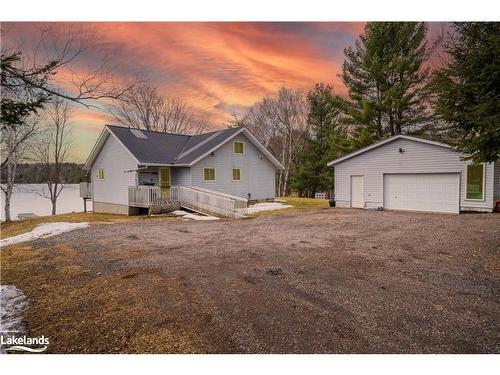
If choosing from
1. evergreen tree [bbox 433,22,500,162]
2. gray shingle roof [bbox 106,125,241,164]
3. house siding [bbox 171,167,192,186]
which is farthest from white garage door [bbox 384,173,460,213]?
house siding [bbox 171,167,192,186]

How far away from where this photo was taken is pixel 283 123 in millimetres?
30844

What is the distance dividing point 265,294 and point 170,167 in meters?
16.0

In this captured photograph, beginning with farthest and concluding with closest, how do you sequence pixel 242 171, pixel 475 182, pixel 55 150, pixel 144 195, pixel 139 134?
pixel 55 150 → pixel 242 171 → pixel 139 134 → pixel 144 195 → pixel 475 182

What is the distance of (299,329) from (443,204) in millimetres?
13116

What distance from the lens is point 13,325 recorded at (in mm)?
3479

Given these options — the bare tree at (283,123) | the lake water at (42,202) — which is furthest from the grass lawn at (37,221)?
the bare tree at (283,123)

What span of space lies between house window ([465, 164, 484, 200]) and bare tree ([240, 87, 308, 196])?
16540mm

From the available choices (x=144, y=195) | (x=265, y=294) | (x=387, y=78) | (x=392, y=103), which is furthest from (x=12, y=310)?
(x=387, y=78)

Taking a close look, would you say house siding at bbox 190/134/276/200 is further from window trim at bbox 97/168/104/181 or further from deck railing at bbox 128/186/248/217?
window trim at bbox 97/168/104/181

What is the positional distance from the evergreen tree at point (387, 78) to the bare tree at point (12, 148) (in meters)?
21.3

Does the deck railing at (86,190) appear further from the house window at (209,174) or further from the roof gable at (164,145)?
the house window at (209,174)

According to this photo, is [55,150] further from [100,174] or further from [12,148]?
[12,148]

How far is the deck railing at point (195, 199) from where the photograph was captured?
1341 centimetres

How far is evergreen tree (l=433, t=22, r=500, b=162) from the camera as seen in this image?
5293 millimetres
